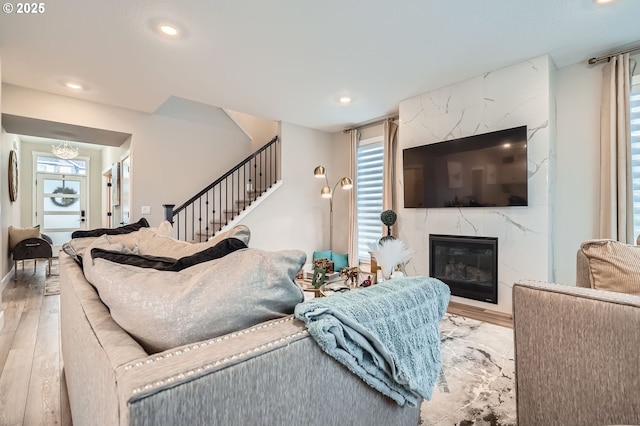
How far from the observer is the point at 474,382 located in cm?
188

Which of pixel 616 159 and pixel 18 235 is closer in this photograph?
pixel 616 159

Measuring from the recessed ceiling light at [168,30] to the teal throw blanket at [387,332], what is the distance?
265 cm

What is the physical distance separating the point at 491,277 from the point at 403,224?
1.25 m

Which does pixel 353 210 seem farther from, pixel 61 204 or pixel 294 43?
pixel 61 204

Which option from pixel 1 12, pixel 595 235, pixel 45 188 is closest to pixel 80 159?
pixel 45 188

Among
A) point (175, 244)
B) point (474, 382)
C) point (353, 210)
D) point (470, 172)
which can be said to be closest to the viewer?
point (175, 244)

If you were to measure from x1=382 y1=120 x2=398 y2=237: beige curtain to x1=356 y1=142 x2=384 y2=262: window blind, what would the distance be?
10.6 inches

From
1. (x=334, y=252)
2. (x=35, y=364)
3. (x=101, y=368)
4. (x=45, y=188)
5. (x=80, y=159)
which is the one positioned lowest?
(x=35, y=364)

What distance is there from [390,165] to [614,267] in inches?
136

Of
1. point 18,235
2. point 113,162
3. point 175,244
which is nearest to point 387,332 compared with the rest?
point 175,244

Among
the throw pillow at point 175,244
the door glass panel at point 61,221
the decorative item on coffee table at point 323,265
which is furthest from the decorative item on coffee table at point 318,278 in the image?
the door glass panel at point 61,221

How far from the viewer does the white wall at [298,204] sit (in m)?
4.81

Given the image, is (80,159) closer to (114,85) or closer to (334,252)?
(114,85)

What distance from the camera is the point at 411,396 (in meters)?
1.02
